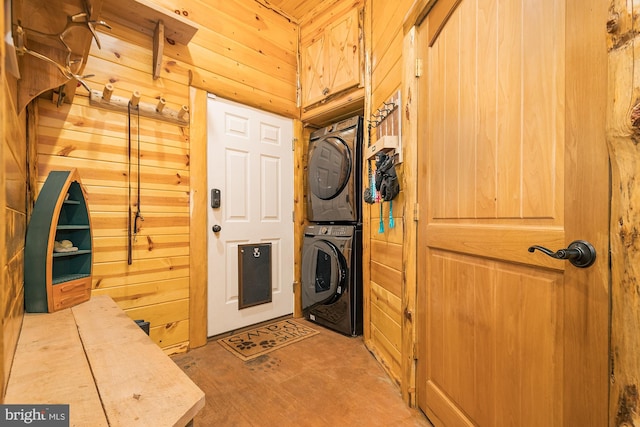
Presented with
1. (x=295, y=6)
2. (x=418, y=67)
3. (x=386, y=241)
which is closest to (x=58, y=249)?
(x=386, y=241)

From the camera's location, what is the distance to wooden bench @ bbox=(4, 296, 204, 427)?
57 cm

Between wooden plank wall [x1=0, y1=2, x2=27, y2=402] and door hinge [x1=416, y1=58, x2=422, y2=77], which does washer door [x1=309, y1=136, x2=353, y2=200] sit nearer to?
door hinge [x1=416, y1=58, x2=422, y2=77]

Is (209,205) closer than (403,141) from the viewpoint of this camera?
No

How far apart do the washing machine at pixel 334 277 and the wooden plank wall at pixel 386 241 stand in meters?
0.18

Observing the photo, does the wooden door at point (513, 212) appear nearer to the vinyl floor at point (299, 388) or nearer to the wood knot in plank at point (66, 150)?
the vinyl floor at point (299, 388)

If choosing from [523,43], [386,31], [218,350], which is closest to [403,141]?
[523,43]

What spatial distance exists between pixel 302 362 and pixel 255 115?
210 cm

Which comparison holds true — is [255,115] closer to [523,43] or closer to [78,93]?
[78,93]

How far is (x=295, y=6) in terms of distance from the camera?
2688mm

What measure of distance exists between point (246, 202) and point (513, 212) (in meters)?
2.05

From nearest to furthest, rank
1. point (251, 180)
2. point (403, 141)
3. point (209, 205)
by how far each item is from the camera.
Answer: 1. point (403, 141)
2. point (209, 205)
3. point (251, 180)

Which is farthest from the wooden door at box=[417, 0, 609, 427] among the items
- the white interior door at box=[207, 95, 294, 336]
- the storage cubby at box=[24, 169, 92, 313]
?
the storage cubby at box=[24, 169, 92, 313]

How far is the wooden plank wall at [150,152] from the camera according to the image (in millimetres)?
1693

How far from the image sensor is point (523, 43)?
2.89 feet
